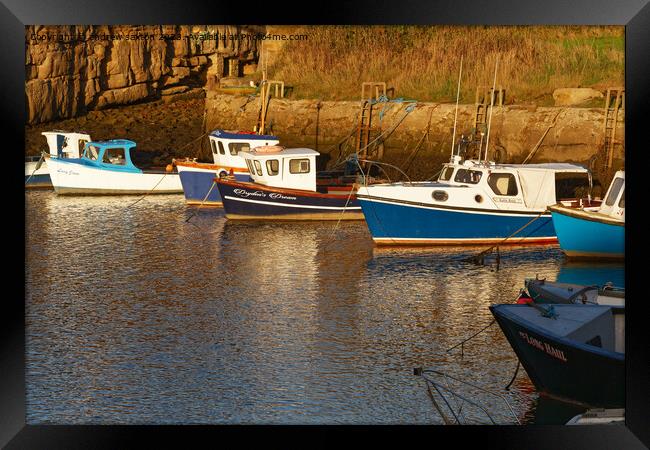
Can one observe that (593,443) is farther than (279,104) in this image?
No

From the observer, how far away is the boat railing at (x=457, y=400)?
13.5 metres

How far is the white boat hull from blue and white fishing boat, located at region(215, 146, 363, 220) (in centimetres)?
456

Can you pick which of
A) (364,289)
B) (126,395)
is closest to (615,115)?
(364,289)

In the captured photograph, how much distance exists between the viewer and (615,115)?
28.0 meters

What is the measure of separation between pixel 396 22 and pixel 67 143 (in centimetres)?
2337

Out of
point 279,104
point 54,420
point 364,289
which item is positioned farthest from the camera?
point 279,104

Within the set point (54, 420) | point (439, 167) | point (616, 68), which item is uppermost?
point (616, 68)

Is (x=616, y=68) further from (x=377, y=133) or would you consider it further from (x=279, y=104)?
(x=279, y=104)

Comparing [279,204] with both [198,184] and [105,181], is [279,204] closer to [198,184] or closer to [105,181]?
[198,184]

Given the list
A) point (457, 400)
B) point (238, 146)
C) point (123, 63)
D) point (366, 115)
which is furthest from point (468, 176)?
point (123, 63)

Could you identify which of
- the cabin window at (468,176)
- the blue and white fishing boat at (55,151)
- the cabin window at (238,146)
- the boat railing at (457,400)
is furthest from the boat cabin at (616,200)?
the blue and white fishing boat at (55,151)

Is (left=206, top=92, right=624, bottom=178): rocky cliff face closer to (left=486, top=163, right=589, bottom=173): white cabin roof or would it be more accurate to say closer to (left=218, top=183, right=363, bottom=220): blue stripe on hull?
(left=218, top=183, right=363, bottom=220): blue stripe on hull

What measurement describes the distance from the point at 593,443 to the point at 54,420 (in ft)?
20.5

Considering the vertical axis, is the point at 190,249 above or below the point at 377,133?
below
